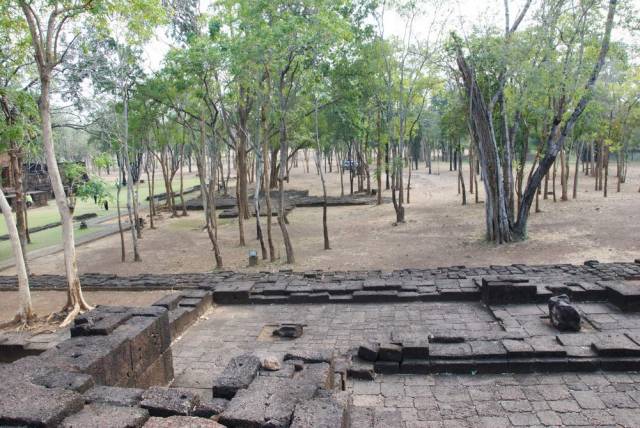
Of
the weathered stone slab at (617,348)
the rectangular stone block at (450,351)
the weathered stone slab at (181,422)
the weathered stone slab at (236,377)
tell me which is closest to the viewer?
the weathered stone slab at (181,422)

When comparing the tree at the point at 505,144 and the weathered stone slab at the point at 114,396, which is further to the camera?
the tree at the point at 505,144

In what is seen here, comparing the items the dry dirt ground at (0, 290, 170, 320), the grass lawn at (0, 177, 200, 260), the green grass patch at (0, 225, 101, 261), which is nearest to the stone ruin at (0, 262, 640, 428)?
the dry dirt ground at (0, 290, 170, 320)

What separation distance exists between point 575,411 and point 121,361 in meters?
5.27

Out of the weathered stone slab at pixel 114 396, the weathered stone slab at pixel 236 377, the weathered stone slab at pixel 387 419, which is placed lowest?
the weathered stone slab at pixel 387 419

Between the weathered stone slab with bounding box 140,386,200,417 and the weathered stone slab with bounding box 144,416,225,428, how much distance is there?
0.21 metres

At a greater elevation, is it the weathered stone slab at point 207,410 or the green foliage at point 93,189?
the green foliage at point 93,189

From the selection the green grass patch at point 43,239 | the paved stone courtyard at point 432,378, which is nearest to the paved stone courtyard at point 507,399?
the paved stone courtyard at point 432,378

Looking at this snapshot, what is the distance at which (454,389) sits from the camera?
5848 mm

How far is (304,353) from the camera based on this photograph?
582 centimetres

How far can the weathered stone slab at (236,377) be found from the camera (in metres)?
4.83

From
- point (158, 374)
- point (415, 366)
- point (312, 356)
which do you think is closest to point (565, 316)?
point (415, 366)

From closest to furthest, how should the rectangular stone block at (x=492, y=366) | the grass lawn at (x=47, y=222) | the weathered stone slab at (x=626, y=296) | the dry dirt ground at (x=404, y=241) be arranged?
the rectangular stone block at (x=492, y=366) → the weathered stone slab at (x=626, y=296) → the dry dirt ground at (x=404, y=241) → the grass lawn at (x=47, y=222)

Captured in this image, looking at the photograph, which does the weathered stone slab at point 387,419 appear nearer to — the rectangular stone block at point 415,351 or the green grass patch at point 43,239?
the rectangular stone block at point 415,351

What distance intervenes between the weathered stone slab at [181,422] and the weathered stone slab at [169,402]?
0.21 meters
